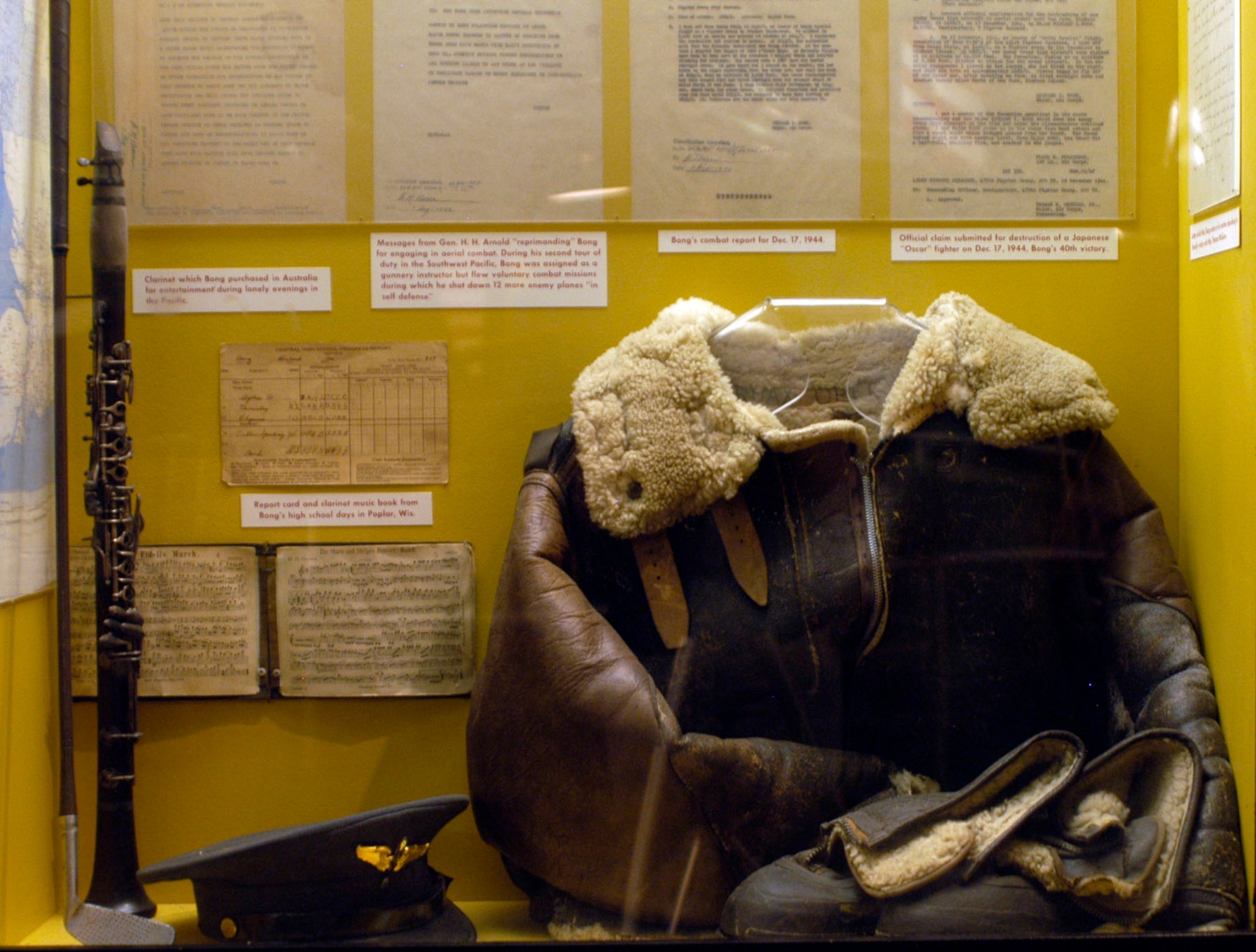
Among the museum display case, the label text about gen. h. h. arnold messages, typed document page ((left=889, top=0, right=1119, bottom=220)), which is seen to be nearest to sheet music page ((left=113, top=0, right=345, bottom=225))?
the museum display case

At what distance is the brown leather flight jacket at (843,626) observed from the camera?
1534 mm

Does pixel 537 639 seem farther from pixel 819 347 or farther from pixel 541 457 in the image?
pixel 819 347

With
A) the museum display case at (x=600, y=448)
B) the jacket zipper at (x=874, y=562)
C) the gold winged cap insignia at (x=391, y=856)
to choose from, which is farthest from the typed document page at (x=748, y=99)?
the gold winged cap insignia at (x=391, y=856)

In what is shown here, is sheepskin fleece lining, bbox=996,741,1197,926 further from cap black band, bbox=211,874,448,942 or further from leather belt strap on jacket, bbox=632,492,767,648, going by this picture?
cap black band, bbox=211,874,448,942

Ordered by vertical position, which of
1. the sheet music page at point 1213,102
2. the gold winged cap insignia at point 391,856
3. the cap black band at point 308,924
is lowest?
the cap black band at point 308,924

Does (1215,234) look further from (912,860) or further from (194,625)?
(194,625)

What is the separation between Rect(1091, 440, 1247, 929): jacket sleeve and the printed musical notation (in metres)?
1.02

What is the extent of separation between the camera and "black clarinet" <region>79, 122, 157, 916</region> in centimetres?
163

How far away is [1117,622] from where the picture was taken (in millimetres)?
1606

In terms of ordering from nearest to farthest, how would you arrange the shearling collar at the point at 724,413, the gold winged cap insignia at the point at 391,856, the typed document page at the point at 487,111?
the gold winged cap insignia at the point at 391,856, the shearling collar at the point at 724,413, the typed document page at the point at 487,111

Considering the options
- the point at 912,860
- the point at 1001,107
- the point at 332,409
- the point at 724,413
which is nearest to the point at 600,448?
the point at 724,413

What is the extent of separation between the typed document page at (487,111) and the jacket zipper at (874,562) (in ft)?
2.00

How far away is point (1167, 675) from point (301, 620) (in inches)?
53.2

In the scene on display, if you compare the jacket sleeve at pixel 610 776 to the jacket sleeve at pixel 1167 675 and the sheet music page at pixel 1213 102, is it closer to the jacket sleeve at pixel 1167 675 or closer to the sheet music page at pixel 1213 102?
the jacket sleeve at pixel 1167 675
